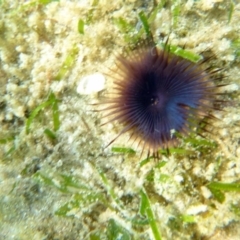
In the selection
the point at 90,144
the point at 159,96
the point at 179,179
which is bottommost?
the point at 179,179

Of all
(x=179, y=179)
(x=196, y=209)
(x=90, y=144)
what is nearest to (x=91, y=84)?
(x=90, y=144)

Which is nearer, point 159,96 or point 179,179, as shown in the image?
point 159,96

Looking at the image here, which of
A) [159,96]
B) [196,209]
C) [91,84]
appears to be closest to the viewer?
[159,96]

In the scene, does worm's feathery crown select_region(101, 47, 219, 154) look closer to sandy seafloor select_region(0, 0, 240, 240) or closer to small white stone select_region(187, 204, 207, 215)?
sandy seafloor select_region(0, 0, 240, 240)

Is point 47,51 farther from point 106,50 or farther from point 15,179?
point 15,179

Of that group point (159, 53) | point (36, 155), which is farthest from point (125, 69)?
point (36, 155)

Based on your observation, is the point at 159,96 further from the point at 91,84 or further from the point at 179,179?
the point at 179,179
